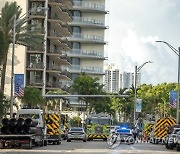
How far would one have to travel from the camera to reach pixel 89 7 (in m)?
145

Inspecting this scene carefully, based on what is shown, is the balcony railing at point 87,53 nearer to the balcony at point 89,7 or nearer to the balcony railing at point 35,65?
the balcony at point 89,7

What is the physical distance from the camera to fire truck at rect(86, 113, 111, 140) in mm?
66562

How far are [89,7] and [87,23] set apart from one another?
155 inches

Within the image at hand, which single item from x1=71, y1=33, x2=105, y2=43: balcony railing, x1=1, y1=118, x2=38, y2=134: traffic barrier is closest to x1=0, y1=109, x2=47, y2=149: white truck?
x1=1, y1=118, x2=38, y2=134: traffic barrier

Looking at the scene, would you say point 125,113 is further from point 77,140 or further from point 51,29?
point 77,140

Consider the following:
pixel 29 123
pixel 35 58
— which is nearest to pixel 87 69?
pixel 35 58

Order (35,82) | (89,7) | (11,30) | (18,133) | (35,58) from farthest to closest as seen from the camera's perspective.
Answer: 1. (89,7)
2. (35,58)
3. (35,82)
4. (11,30)
5. (18,133)

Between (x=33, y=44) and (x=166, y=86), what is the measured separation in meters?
59.9

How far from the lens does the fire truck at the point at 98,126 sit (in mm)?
66562

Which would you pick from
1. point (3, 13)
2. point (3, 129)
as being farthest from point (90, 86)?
point (3, 129)

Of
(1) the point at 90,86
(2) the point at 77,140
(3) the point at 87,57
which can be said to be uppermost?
(3) the point at 87,57

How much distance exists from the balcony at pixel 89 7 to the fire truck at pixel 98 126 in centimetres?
7859

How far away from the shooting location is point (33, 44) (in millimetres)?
61906

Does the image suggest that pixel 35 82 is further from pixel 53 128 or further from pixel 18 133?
pixel 18 133
